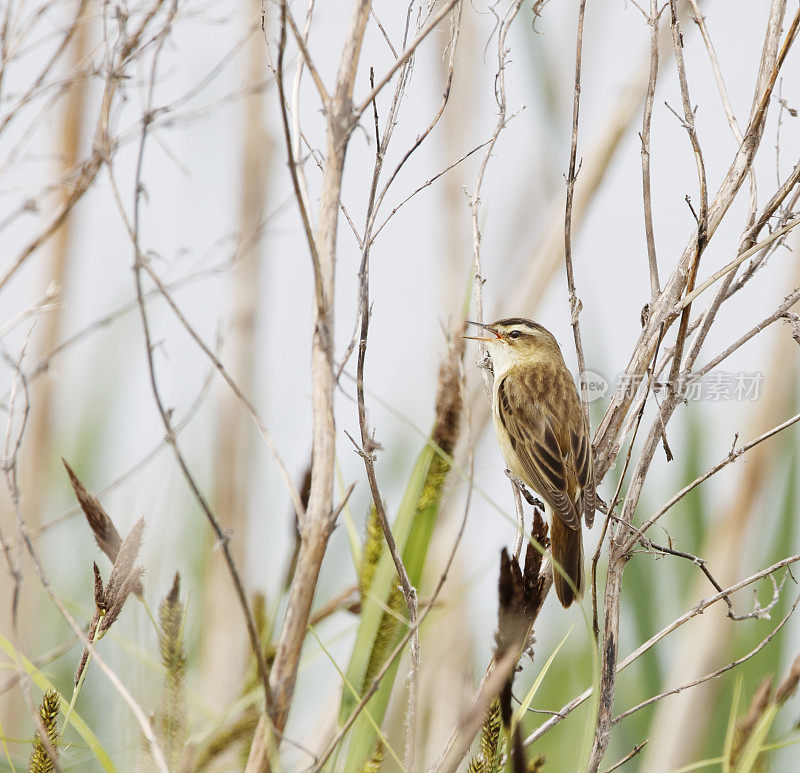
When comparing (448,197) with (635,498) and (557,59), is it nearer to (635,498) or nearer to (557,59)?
(557,59)

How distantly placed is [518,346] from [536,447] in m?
0.53

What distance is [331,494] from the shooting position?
49.9 inches

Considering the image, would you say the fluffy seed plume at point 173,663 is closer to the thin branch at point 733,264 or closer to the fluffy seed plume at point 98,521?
the fluffy seed plume at point 98,521

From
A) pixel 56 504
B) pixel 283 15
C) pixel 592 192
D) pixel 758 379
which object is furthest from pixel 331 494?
pixel 56 504

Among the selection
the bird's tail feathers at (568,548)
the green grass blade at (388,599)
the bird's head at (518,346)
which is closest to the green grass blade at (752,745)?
the green grass blade at (388,599)

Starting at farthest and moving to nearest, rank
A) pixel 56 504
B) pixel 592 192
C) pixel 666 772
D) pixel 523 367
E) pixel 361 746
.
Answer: pixel 56 504 < pixel 523 367 < pixel 666 772 < pixel 592 192 < pixel 361 746

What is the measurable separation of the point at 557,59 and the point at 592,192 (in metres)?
0.71

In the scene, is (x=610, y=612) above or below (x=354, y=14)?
below

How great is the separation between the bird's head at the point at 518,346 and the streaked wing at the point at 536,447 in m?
0.13

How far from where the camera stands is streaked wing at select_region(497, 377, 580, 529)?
2.88 m

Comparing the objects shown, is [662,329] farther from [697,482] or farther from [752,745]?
[752,745]

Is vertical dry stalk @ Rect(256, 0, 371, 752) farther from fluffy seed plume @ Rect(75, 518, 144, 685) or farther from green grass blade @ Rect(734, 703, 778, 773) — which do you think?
green grass blade @ Rect(734, 703, 778, 773)

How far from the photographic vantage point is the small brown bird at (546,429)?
2.82 m

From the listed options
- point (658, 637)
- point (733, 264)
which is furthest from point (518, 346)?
point (658, 637)
